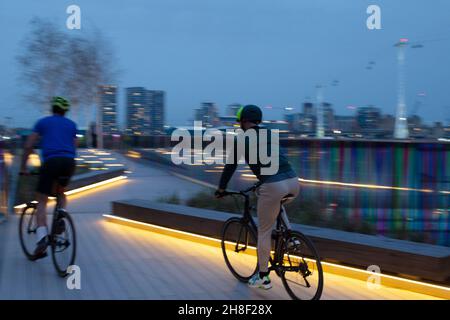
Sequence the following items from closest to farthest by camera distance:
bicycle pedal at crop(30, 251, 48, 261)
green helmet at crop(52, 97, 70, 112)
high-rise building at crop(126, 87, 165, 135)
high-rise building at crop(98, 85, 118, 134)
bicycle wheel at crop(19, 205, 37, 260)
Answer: green helmet at crop(52, 97, 70, 112), bicycle pedal at crop(30, 251, 48, 261), bicycle wheel at crop(19, 205, 37, 260), high-rise building at crop(98, 85, 118, 134), high-rise building at crop(126, 87, 165, 135)

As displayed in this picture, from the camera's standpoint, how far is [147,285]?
18.0 ft

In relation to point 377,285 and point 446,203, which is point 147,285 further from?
point 446,203

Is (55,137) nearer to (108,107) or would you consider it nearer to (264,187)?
(264,187)

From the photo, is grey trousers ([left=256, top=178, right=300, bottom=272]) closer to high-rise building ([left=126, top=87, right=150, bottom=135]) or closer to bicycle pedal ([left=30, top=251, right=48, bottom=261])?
bicycle pedal ([left=30, top=251, right=48, bottom=261])

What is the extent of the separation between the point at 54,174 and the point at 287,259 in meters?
2.69

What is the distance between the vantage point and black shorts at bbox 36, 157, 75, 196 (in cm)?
584

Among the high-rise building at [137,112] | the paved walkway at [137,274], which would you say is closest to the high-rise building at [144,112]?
the high-rise building at [137,112]

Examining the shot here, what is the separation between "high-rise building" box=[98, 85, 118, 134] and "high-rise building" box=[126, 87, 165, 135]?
159 cm

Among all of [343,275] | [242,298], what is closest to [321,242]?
[343,275]

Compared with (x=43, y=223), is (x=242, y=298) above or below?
below

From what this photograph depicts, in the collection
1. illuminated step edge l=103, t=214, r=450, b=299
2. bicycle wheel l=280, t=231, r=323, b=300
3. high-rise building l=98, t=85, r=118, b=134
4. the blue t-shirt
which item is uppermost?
high-rise building l=98, t=85, r=118, b=134

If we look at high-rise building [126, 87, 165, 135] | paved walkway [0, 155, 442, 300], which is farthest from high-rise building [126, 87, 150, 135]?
paved walkway [0, 155, 442, 300]
